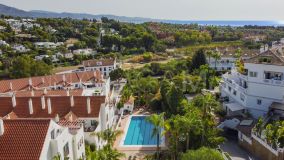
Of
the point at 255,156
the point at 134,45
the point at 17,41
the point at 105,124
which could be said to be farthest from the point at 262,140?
the point at 17,41

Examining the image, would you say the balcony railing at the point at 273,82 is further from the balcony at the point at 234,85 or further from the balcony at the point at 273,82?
the balcony at the point at 234,85

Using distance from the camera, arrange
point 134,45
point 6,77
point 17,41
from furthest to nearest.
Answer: point 134,45 → point 17,41 → point 6,77

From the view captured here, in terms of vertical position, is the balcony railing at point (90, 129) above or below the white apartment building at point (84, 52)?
below

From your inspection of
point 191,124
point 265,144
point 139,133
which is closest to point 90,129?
point 191,124

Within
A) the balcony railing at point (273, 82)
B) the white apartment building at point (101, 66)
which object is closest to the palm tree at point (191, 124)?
the balcony railing at point (273, 82)

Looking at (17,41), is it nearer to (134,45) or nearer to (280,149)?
(134,45)

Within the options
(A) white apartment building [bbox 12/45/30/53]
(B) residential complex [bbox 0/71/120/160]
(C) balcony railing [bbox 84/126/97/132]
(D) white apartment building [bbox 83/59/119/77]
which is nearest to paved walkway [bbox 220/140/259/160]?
(B) residential complex [bbox 0/71/120/160]
